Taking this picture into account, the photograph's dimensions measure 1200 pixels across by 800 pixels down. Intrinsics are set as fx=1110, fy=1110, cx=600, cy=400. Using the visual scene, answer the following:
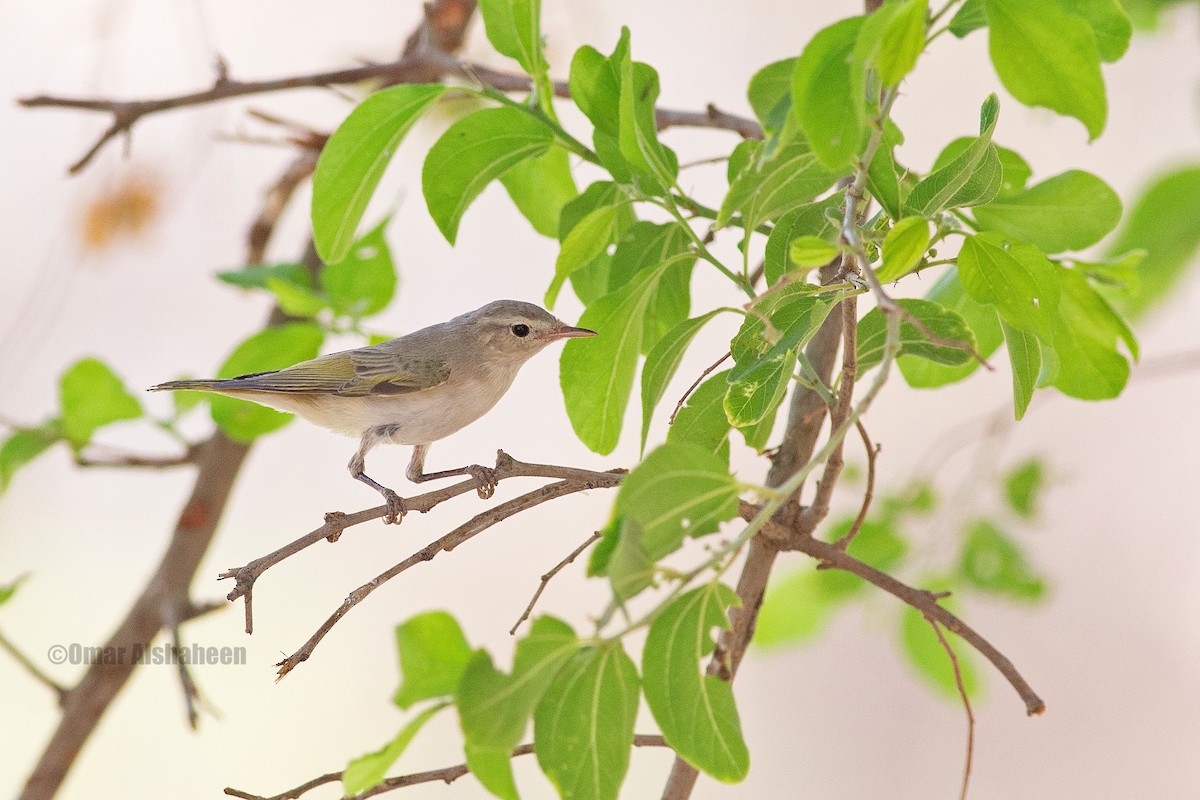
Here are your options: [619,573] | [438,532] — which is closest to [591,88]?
[619,573]

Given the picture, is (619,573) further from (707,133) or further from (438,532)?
(707,133)

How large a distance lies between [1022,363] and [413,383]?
884 mm

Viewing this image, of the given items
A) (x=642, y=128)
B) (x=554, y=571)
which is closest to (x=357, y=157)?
(x=642, y=128)

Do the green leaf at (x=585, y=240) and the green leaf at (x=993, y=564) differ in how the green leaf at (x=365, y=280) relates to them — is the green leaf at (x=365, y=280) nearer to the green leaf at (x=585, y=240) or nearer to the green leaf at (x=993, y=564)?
the green leaf at (x=585, y=240)

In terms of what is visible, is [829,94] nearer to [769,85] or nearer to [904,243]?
[904,243]

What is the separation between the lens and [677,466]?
485mm

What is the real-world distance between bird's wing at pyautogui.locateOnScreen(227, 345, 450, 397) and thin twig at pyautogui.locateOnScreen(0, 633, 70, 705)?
0.40 meters

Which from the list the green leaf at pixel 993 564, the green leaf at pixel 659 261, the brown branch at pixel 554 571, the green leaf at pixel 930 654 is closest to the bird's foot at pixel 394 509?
the brown branch at pixel 554 571

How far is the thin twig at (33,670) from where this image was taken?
101 cm

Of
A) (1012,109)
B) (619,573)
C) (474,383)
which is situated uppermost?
(1012,109)

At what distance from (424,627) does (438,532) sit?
5.14 feet

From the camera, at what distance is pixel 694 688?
536 mm

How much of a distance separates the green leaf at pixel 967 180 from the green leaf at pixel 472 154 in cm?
29

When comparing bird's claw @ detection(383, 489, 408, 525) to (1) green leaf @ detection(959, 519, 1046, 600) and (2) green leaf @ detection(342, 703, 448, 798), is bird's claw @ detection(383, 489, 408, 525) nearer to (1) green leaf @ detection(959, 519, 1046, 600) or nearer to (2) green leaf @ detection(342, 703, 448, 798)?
(2) green leaf @ detection(342, 703, 448, 798)
